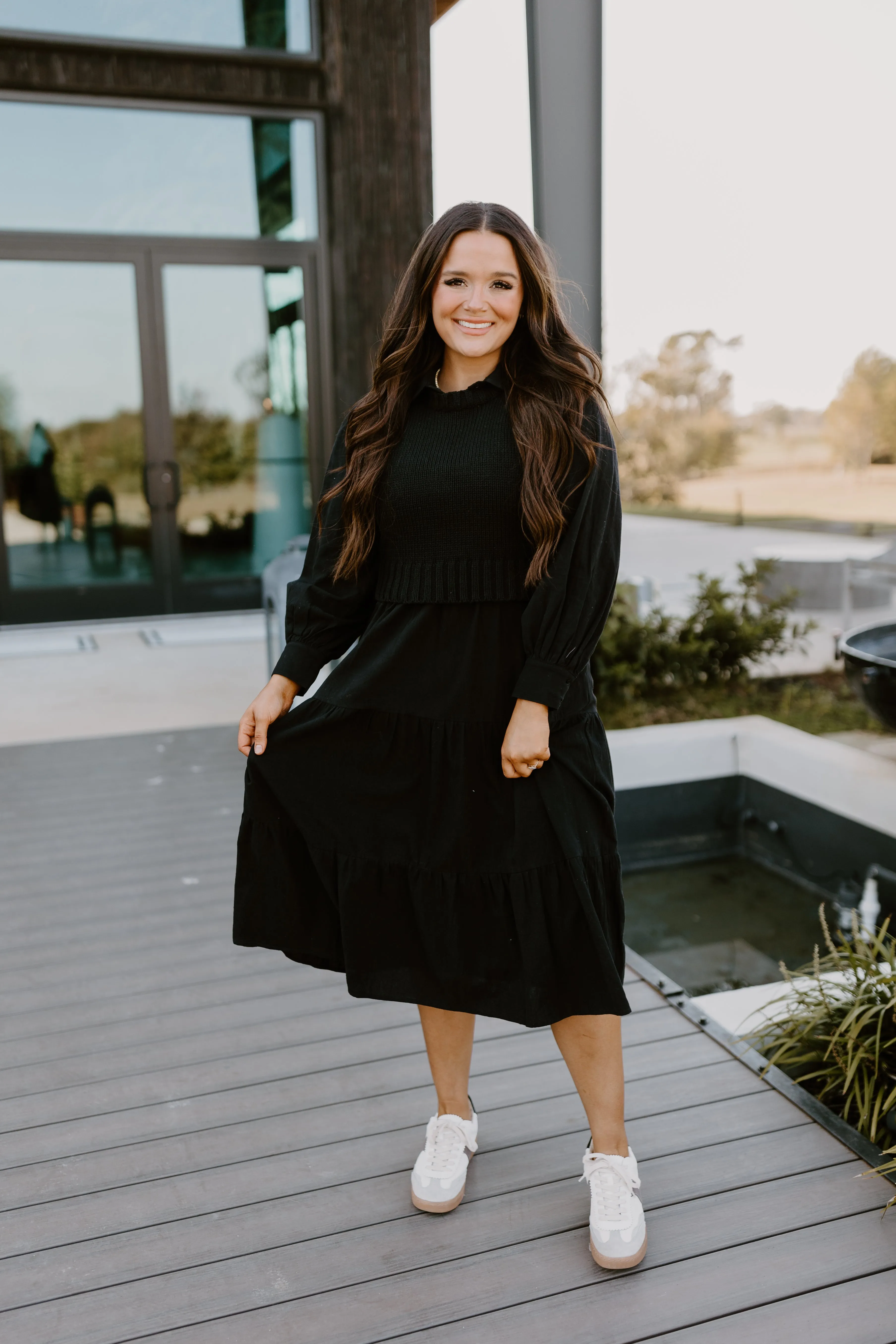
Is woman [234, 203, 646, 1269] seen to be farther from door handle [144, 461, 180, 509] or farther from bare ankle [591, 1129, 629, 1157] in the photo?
door handle [144, 461, 180, 509]

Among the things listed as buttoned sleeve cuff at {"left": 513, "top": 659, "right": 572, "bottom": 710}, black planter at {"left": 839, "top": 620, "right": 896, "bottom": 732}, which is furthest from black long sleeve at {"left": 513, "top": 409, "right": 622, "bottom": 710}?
black planter at {"left": 839, "top": 620, "right": 896, "bottom": 732}

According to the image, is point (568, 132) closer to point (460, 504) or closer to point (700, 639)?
point (460, 504)

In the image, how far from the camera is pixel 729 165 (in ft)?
15.8

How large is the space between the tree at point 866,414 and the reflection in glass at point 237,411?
156 inches

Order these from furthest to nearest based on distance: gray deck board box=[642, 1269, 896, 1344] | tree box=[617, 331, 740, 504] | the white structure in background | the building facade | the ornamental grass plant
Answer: the building facade < tree box=[617, 331, 740, 504] < the white structure in background < the ornamental grass plant < gray deck board box=[642, 1269, 896, 1344]

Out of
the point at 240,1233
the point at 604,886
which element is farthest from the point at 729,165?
the point at 240,1233

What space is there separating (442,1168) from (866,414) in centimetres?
397

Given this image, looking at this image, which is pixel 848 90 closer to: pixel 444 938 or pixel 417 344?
pixel 417 344

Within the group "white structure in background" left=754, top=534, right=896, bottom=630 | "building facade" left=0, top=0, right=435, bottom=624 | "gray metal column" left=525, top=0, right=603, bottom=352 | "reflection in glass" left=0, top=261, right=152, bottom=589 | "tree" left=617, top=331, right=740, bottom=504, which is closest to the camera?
"gray metal column" left=525, top=0, right=603, bottom=352

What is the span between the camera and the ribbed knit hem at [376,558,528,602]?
1530mm

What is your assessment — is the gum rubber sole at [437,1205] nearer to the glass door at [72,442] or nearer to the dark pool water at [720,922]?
the dark pool water at [720,922]

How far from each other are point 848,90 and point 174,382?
178 inches

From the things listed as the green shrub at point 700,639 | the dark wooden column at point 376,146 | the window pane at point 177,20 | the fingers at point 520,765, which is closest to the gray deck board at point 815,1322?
the fingers at point 520,765

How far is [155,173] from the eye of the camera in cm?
717
